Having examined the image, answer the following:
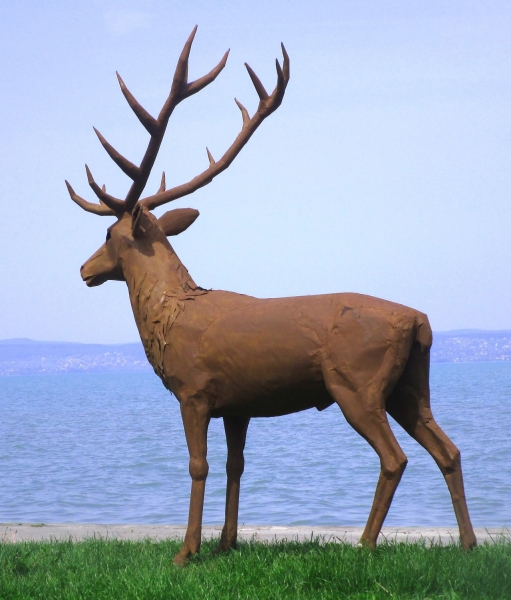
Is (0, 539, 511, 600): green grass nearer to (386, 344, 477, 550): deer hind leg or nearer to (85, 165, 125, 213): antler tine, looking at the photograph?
(386, 344, 477, 550): deer hind leg

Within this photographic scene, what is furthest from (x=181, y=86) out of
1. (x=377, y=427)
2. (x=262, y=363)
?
(x=377, y=427)

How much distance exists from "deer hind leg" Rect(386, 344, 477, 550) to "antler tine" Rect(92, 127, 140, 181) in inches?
95.1

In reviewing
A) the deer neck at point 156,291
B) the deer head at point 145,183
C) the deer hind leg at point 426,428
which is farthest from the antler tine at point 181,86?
the deer hind leg at point 426,428

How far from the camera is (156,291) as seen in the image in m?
6.95

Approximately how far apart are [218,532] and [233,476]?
6.26ft

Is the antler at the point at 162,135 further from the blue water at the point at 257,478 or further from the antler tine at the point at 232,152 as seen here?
the blue water at the point at 257,478

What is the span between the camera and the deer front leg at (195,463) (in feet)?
21.5

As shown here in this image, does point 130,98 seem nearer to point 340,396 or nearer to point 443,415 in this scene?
point 340,396

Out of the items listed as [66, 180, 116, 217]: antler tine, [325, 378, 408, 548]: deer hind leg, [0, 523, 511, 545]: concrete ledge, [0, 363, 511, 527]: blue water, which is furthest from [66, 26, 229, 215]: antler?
[0, 363, 511, 527]: blue water

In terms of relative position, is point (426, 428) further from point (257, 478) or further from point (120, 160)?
point (257, 478)

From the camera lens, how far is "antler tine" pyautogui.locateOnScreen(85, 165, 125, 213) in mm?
6934

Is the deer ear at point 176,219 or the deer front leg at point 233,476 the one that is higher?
the deer ear at point 176,219

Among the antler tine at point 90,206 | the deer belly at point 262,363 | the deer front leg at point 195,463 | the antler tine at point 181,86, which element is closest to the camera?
the deer belly at point 262,363

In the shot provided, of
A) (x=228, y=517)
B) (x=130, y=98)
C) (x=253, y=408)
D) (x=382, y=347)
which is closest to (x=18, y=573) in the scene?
(x=228, y=517)
